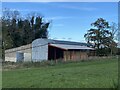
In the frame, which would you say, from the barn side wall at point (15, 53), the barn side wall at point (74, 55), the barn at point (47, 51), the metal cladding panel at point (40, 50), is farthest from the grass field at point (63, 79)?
the barn side wall at point (15, 53)

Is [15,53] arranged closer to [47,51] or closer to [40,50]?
[40,50]

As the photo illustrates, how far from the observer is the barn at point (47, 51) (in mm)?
56656

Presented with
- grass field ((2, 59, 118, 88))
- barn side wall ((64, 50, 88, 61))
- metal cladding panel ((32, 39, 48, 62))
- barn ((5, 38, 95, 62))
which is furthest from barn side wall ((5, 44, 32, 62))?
grass field ((2, 59, 118, 88))

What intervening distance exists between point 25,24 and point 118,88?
6339 centimetres

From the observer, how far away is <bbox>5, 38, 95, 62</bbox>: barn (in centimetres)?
5666

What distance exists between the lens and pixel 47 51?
184ft

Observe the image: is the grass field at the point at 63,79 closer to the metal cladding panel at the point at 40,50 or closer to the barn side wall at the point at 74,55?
the barn side wall at the point at 74,55

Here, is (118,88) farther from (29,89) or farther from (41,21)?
(41,21)

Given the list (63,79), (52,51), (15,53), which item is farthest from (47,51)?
(63,79)

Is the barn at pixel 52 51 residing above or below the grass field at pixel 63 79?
above

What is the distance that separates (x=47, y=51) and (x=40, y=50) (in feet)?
5.42

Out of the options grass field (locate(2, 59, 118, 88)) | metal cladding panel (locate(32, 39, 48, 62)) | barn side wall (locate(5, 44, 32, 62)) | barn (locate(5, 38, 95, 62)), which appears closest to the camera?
grass field (locate(2, 59, 118, 88))

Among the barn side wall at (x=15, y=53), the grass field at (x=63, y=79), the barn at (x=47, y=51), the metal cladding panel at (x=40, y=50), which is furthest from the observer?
the barn side wall at (x=15, y=53)

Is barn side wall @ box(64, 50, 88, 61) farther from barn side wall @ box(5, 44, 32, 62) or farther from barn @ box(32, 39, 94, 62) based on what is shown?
barn side wall @ box(5, 44, 32, 62)
